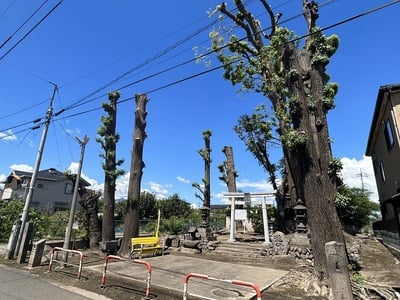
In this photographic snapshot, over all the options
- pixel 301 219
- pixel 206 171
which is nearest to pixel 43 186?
pixel 206 171

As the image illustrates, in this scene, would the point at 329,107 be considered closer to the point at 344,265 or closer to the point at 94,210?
the point at 344,265

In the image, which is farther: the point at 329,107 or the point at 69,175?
the point at 69,175

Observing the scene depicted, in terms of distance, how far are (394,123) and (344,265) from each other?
9.46 m

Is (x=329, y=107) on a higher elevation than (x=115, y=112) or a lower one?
lower

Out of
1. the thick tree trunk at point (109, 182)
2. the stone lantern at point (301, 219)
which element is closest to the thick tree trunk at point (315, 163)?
the stone lantern at point (301, 219)

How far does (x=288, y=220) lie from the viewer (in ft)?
54.9

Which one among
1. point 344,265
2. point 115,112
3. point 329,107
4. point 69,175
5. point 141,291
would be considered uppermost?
point 115,112

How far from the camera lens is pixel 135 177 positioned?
514 inches

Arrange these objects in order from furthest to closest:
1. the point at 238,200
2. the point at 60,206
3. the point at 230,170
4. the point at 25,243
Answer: the point at 60,206 → the point at 230,170 → the point at 238,200 → the point at 25,243

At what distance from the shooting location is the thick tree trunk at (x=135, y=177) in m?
12.2

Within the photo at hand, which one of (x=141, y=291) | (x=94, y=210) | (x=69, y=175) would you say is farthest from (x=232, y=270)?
(x=69, y=175)

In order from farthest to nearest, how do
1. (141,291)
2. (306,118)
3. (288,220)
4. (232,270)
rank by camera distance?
(288,220)
(232,270)
(306,118)
(141,291)

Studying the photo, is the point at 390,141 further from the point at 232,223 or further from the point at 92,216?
the point at 92,216

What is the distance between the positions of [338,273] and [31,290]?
6.99 m
